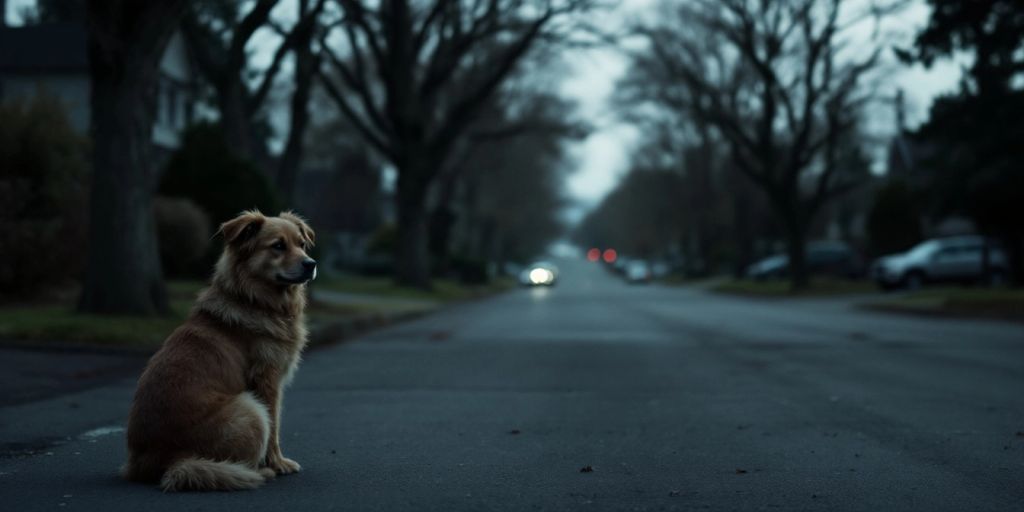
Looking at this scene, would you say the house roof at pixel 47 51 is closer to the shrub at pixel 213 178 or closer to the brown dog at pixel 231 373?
the shrub at pixel 213 178

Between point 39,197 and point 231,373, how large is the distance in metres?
15.1

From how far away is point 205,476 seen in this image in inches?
225

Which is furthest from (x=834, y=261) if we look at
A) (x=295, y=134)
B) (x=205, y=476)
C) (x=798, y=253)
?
(x=205, y=476)

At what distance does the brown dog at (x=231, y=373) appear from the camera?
5.72m

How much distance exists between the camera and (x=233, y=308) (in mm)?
6262

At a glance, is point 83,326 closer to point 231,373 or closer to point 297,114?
point 231,373

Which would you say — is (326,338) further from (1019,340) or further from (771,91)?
(771,91)

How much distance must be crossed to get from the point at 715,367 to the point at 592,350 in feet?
10.2

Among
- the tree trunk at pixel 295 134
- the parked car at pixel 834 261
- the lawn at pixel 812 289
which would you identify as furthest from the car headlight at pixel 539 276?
the tree trunk at pixel 295 134

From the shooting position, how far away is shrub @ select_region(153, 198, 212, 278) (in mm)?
24359

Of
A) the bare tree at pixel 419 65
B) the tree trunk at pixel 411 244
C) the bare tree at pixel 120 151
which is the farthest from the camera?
the tree trunk at pixel 411 244

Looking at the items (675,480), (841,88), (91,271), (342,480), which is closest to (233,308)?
(342,480)

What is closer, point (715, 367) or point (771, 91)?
point (715, 367)

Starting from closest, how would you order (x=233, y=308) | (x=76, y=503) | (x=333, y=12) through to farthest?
1. (x=76, y=503)
2. (x=233, y=308)
3. (x=333, y=12)
